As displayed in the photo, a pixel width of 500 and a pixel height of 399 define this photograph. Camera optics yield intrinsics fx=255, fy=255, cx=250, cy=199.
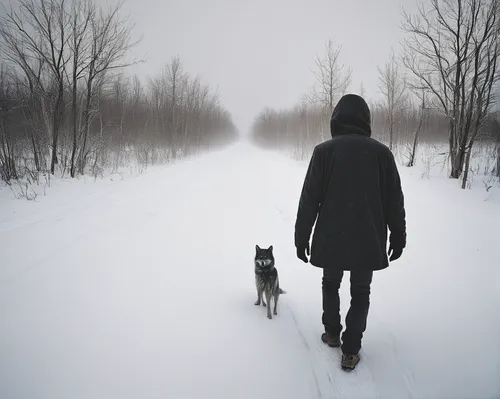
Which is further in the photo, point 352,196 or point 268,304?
point 268,304

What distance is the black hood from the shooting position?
2123mm

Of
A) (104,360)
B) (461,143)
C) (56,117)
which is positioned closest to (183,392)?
(104,360)

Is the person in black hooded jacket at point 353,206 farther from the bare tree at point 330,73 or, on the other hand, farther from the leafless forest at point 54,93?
the bare tree at point 330,73

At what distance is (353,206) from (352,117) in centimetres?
74

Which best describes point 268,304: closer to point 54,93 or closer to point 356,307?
Result: point 356,307

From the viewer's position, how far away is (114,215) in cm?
577

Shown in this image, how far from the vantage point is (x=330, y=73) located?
14.4 metres

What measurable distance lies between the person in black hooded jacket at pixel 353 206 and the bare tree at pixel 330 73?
13.8m

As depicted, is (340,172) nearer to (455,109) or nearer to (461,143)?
(461,143)

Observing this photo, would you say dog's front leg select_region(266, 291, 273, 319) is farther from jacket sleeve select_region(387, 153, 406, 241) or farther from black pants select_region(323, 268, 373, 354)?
jacket sleeve select_region(387, 153, 406, 241)

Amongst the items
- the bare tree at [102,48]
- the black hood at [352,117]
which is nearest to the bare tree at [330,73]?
the bare tree at [102,48]

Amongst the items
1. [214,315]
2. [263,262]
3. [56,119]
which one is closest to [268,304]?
[263,262]

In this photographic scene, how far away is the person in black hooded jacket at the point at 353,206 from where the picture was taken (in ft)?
6.68

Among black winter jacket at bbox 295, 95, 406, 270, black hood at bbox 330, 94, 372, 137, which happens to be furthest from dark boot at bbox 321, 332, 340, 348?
black hood at bbox 330, 94, 372, 137
